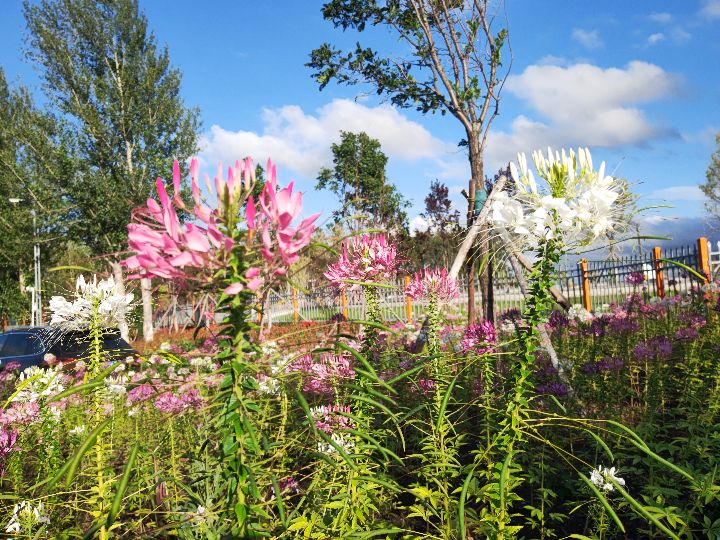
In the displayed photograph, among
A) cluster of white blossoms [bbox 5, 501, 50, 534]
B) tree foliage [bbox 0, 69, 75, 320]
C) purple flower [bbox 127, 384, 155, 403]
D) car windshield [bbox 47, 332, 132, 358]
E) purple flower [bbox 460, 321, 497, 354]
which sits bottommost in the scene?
cluster of white blossoms [bbox 5, 501, 50, 534]

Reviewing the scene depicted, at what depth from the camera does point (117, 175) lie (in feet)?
64.1

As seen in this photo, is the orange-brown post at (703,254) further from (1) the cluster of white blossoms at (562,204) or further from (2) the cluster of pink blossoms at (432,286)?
(1) the cluster of white blossoms at (562,204)

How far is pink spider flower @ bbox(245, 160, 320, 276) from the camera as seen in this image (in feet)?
2.97

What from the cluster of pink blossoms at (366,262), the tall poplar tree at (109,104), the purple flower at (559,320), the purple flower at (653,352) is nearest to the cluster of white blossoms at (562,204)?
the cluster of pink blossoms at (366,262)

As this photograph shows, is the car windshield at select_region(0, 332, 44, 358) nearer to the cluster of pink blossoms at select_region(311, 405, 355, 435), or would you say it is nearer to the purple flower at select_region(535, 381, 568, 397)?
the cluster of pink blossoms at select_region(311, 405, 355, 435)

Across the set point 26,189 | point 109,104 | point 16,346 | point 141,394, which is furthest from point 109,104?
point 141,394

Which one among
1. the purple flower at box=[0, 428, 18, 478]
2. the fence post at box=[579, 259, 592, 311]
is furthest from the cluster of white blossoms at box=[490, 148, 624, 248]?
the fence post at box=[579, 259, 592, 311]

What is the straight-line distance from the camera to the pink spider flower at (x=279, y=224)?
90 cm

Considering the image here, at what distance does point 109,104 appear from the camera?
1972 cm

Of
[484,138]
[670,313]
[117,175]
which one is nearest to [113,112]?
[117,175]

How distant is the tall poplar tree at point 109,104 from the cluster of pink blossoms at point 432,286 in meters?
17.9

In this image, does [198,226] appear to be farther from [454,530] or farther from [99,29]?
[99,29]

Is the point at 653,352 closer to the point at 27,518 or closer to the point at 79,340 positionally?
the point at 79,340

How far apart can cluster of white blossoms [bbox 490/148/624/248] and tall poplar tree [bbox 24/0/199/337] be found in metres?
19.0
